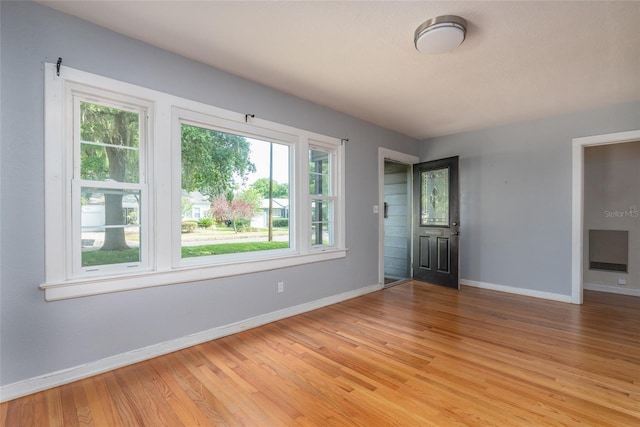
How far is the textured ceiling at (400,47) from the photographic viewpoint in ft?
6.54

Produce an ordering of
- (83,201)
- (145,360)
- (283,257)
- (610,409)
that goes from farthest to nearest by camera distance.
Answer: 1. (283,257)
2. (145,360)
3. (83,201)
4. (610,409)

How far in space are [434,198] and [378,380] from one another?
3617mm

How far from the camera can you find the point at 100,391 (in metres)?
1.97

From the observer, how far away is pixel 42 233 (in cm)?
198

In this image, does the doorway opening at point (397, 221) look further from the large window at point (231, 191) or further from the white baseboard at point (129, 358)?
the white baseboard at point (129, 358)

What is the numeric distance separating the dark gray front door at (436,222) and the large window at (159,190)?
7.87ft

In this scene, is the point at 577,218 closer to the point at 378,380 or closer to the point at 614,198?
the point at 614,198

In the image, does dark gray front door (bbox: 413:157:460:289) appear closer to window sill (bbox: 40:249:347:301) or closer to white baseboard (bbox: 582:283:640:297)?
white baseboard (bbox: 582:283:640:297)

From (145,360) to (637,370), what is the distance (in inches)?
151

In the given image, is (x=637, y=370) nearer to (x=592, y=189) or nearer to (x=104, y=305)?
(x=592, y=189)

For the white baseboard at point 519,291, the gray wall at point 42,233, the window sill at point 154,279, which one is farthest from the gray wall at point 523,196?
the gray wall at point 42,233

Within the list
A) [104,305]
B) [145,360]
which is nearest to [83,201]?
[104,305]

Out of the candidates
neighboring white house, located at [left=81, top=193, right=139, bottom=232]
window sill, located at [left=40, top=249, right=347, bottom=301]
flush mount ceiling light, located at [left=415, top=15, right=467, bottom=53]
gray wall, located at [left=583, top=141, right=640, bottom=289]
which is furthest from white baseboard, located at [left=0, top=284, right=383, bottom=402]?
gray wall, located at [left=583, top=141, right=640, bottom=289]

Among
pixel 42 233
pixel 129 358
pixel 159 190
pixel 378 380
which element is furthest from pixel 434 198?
pixel 42 233
